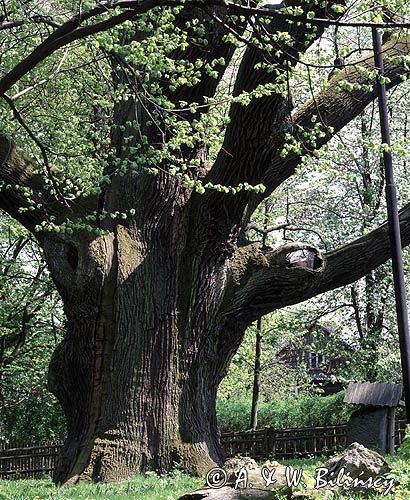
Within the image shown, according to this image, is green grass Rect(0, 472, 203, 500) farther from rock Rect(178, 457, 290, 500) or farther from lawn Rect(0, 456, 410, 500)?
rock Rect(178, 457, 290, 500)

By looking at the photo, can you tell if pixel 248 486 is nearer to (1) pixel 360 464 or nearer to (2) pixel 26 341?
(1) pixel 360 464

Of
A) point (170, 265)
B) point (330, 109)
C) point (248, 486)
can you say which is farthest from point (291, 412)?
point (248, 486)

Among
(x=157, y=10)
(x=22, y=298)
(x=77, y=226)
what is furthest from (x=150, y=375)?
(x=22, y=298)

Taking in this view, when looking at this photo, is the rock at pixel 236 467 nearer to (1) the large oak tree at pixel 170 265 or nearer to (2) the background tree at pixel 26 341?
(1) the large oak tree at pixel 170 265

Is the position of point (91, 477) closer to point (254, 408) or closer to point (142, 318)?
point (142, 318)

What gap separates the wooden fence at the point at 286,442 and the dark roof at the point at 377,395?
5.31 metres

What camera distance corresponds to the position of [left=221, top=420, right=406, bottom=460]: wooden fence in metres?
19.8

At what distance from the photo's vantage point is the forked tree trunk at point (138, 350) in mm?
9828

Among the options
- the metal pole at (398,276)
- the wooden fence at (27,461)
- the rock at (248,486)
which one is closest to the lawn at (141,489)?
the rock at (248,486)

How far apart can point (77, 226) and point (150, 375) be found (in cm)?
242

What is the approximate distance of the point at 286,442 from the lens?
20.1 m

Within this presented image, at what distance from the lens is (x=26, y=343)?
22.6m

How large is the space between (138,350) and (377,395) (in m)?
Answer: 6.06

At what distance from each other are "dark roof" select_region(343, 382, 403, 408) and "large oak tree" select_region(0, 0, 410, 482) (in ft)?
12.3
